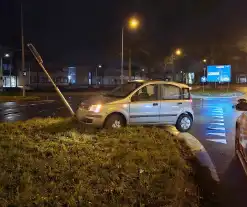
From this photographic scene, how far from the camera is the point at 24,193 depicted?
4.77 m

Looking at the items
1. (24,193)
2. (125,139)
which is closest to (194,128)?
(125,139)

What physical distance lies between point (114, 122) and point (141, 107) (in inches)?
39.9

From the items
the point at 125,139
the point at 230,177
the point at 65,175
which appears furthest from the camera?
the point at 125,139

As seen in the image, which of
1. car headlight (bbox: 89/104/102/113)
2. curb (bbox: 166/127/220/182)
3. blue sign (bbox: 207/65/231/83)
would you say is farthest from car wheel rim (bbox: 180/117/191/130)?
blue sign (bbox: 207/65/231/83)

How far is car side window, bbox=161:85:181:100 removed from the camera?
473 inches

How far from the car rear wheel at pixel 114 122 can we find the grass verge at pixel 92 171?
163cm

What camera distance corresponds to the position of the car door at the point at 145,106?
37.8 ft

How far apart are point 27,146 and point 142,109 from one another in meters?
4.71

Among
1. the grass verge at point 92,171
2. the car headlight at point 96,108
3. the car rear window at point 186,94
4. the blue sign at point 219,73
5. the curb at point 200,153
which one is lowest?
the curb at point 200,153

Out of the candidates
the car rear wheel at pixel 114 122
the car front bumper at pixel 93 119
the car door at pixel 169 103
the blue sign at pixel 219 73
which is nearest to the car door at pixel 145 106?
the car door at pixel 169 103

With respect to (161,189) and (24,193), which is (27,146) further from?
(161,189)

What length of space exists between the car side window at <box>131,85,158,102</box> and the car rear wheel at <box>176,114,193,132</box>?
126 cm

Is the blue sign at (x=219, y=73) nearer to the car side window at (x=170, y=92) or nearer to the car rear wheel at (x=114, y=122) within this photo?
the car side window at (x=170, y=92)

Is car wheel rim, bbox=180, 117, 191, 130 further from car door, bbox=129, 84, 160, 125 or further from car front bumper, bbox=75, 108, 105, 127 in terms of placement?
car front bumper, bbox=75, 108, 105, 127
